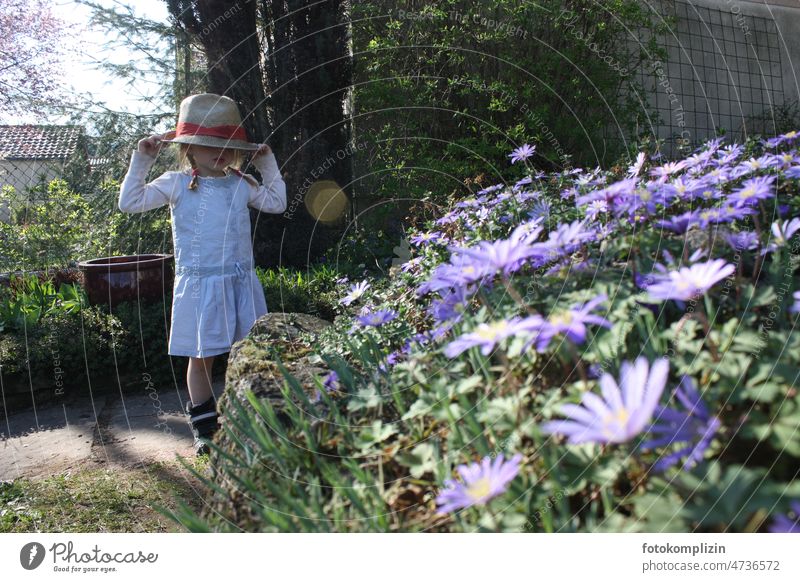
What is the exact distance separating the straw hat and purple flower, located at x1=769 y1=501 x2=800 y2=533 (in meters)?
2.24

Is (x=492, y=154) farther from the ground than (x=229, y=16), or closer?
closer

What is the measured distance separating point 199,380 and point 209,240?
1.94 ft

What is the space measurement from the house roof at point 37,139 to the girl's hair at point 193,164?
15.5 inches

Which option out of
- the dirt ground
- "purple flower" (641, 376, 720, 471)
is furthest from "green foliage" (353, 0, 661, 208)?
"purple flower" (641, 376, 720, 471)

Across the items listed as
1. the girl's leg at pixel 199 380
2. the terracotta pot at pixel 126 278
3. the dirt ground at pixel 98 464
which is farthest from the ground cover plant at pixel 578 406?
the terracotta pot at pixel 126 278

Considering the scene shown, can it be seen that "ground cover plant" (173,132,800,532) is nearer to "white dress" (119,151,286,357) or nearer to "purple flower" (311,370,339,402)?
"purple flower" (311,370,339,402)

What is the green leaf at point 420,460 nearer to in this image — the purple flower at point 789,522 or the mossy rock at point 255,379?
the mossy rock at point 255,379

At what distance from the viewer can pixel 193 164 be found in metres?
2.62

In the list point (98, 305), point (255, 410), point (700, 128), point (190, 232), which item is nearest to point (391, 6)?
point (190, 232)

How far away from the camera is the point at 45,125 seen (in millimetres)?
2268

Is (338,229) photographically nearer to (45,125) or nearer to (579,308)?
(45,125)

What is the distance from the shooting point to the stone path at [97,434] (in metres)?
2.31

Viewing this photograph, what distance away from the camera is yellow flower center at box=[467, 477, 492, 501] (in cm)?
60
